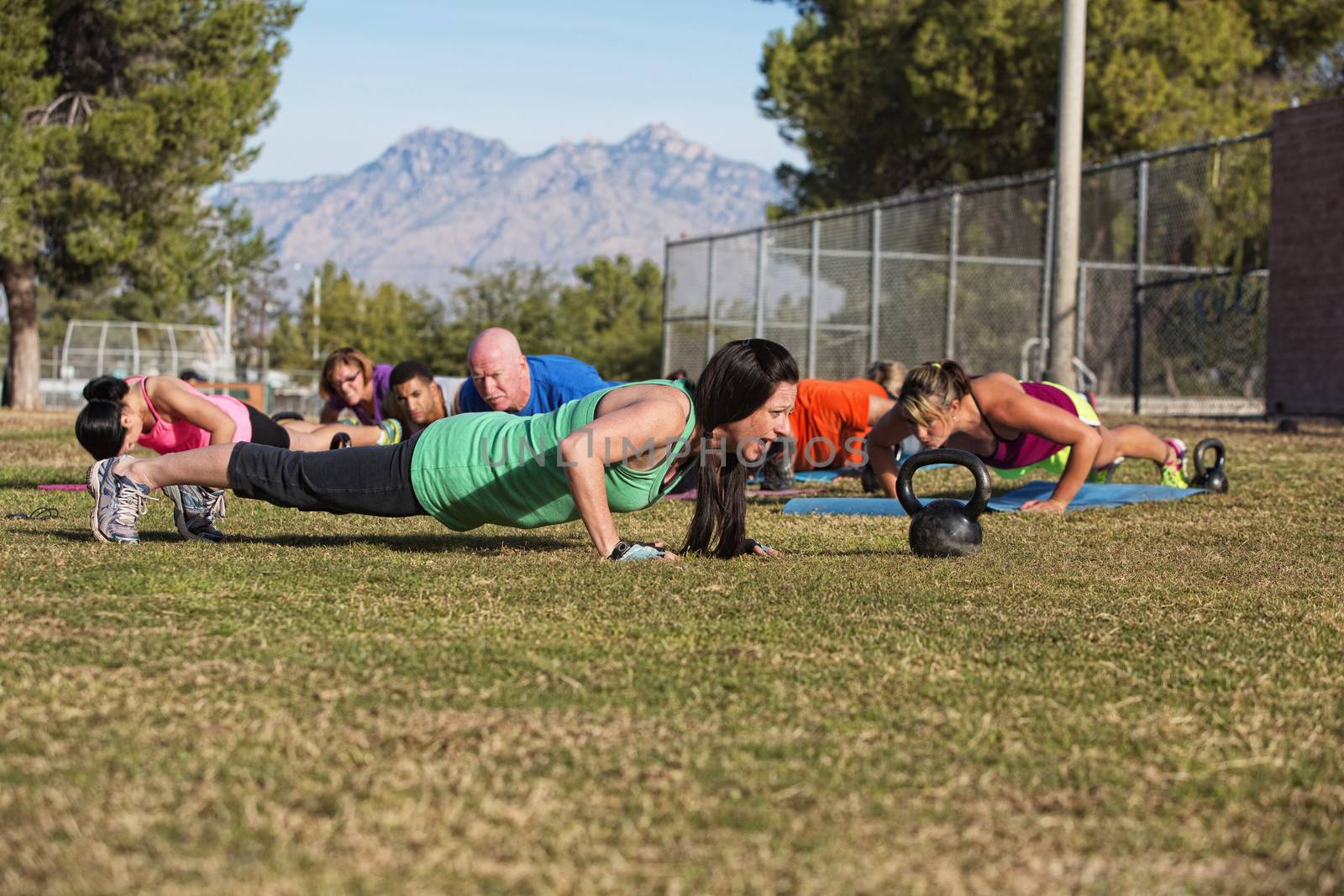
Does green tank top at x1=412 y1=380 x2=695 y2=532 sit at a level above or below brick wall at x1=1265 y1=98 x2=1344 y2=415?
below

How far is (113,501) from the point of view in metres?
5.73

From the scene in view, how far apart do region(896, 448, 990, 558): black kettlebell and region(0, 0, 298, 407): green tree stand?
2079cm

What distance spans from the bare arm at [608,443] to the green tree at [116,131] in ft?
67.7

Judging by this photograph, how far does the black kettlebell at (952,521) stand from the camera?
19.1 feet

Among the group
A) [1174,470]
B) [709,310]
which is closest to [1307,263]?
[1174,470]

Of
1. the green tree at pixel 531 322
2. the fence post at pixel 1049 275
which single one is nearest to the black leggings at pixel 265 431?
the fence post at pixel 1049 275

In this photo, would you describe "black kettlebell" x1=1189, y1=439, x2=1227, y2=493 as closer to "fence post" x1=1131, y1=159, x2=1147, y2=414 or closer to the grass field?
the grass field

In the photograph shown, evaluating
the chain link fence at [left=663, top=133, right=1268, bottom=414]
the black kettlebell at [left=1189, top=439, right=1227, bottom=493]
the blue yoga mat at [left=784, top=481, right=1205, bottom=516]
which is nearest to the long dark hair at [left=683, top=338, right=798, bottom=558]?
the blue yoga mat at [left=784, top=481, right=1205, bottom=516]

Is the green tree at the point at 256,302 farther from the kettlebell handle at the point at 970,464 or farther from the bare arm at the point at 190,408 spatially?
the kettlebell handle at the point at 970,464

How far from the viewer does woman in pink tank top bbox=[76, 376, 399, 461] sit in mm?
6504

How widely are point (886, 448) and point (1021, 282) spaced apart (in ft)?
43.7

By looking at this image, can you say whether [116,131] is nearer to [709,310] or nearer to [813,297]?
[709,310]

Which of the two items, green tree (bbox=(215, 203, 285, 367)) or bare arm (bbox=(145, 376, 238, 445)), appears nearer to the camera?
bare arm (bbox=(145, 376, 238, 445))

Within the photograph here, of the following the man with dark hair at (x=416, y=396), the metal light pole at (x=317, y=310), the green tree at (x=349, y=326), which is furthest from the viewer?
Answer: the metal light pole at (x=317, y=310)
